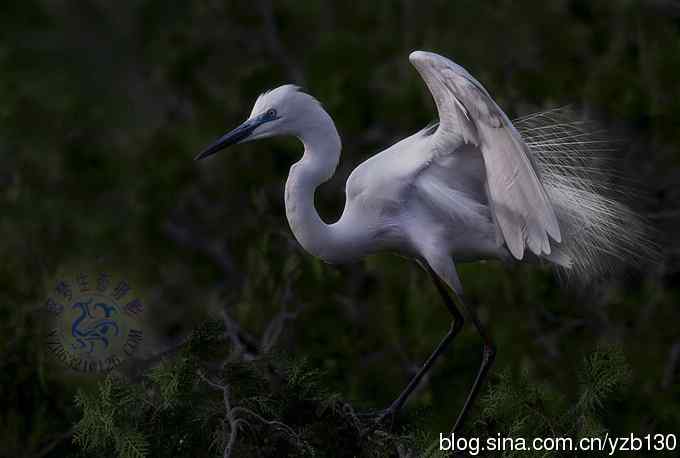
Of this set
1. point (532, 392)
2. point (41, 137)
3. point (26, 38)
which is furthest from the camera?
point (26, 38)

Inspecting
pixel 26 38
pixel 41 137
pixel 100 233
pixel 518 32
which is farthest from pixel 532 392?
pixel 26 38

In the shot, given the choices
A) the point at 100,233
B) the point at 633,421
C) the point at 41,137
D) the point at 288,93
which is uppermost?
the point at 288,93

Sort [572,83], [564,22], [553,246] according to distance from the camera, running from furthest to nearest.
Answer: [564,22], [572,83], [553,246]

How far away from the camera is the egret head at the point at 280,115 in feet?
9.36

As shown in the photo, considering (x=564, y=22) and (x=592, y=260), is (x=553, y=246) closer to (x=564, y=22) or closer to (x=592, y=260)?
(x=592, y=260)

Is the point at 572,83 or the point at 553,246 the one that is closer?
the point at 553,246

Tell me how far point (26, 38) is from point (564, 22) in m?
5.08

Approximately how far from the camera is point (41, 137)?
659 centimetres

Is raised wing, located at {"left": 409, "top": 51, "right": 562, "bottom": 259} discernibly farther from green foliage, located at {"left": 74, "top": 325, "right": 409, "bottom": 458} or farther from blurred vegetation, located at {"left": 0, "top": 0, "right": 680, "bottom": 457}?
green foliage, located at {"left": 74, "top": 325, "right": 409, "bottom": 458}

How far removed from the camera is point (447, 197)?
297 cm
